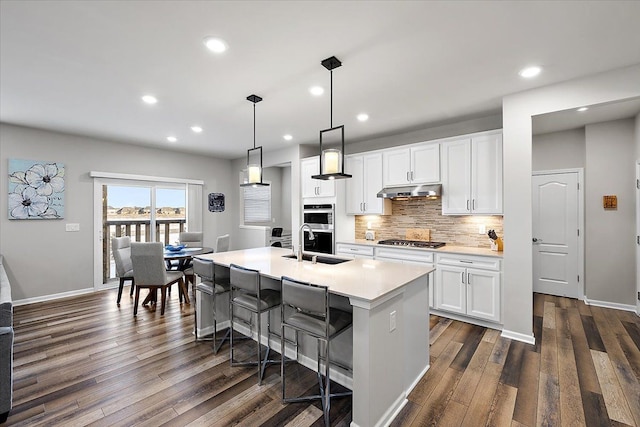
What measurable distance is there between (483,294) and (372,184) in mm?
2233

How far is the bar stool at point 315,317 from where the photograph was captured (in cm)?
191

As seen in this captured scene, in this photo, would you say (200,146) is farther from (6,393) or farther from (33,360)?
(6,393)

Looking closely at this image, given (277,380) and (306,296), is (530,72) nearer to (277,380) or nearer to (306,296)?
(306,296)

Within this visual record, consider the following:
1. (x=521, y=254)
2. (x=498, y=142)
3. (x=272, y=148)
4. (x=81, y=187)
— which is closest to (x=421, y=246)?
(x=521, y=254)

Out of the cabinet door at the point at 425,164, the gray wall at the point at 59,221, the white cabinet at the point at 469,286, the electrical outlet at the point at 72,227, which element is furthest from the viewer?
the electrical outlet at the point at 72,227

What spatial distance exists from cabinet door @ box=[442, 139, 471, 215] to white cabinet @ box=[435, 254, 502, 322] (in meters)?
0.70

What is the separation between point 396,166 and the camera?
446cm

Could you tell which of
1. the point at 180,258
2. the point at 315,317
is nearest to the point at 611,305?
the point at 315,317

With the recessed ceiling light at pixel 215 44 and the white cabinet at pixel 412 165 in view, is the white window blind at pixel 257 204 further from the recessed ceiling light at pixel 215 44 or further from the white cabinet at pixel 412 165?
the recessed ceiling light at pixel 215 44

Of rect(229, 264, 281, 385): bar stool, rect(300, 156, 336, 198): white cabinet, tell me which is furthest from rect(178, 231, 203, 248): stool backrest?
rect(229, 264, 281, 385): bar stool

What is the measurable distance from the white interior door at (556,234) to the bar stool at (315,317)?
4.36 meters

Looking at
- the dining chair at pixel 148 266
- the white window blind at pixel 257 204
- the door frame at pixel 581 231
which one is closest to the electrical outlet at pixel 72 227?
the dining chair at pixel 148 266

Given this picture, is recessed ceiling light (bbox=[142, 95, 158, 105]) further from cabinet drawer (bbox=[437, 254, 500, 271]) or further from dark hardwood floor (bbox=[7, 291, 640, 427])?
cabinet drawer (bbox=[437, 254, 500, 271])

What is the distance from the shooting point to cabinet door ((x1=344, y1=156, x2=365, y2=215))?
4.91 meters
